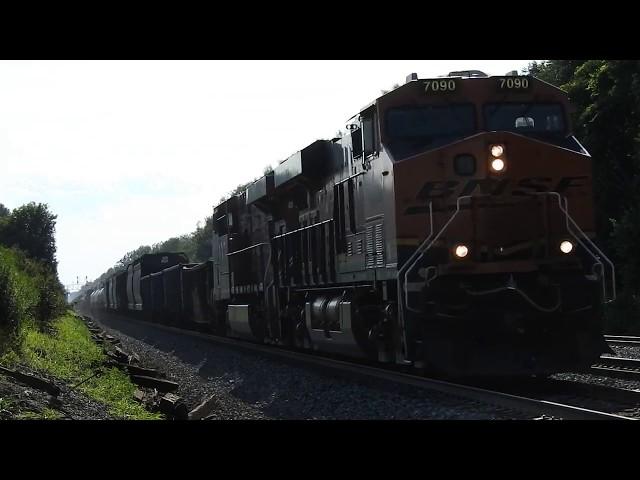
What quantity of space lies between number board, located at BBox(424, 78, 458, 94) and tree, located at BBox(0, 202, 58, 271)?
7021cm

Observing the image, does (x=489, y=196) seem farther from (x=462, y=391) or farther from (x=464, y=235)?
(x=462, y=391)

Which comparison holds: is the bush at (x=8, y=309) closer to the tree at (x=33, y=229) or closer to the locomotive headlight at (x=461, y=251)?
the locomotive headlight at (x=461, y=251)

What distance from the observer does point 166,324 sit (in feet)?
128

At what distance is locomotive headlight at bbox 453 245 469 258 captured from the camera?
9688mm

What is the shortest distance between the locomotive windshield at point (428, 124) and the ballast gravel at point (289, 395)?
3.23m

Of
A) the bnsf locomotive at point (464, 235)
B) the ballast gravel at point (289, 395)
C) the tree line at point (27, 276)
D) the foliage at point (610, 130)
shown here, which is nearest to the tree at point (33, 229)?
the tree line at point (27, 276)

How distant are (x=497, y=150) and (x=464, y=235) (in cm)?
109

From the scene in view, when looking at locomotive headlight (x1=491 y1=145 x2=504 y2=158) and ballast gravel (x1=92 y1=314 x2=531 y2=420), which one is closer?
ballast gravel (x1=92 y1=314 x2=531 y2=420)

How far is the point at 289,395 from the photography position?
11.2 m

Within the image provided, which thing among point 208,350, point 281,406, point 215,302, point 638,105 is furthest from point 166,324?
point 281,406

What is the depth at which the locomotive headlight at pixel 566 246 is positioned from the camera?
32.0 ft

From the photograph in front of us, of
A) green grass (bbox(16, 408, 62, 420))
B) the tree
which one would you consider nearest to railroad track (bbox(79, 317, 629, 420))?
green grass (bbox(16, 408, 62, 420))

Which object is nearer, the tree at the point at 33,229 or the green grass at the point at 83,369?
the green grass at the point at 83,369

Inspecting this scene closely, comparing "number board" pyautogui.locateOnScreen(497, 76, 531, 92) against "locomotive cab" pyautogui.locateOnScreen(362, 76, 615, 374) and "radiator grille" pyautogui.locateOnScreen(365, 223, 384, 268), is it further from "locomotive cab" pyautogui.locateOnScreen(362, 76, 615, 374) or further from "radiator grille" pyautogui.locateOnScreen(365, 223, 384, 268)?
"radiator grille" pyautogui.locateOnScreen(365, 223, 384, 268)
